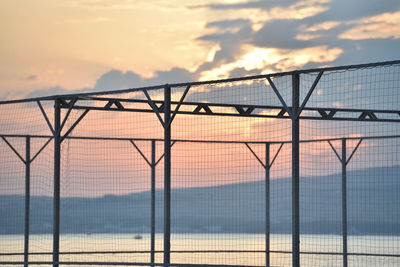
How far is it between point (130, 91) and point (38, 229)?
2026 inches

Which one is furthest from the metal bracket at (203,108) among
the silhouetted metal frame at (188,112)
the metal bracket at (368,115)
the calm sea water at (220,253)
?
the calm sea water at (220,253)

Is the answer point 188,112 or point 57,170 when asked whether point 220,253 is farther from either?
point 188,112

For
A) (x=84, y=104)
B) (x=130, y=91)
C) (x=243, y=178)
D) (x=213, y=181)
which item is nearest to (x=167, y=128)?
(x=130, y=91)

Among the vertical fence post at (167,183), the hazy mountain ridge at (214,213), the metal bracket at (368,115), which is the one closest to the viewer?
the vertical fence post at (167,183)

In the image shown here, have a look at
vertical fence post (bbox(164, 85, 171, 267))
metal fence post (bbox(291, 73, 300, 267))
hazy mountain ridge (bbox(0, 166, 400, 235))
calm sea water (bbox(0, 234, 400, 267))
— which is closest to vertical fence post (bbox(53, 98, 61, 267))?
vertical fence post (bbox(164, 85, 171, 267))

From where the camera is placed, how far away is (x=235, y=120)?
79.7 ft

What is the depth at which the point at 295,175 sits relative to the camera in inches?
615

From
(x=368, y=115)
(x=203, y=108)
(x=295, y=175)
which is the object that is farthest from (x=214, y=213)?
(x=295, y=175)

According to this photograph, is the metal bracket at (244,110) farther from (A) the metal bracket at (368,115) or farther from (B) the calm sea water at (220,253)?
(B) the calm sea water at (220,253)

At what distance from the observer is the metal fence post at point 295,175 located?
15.6 m

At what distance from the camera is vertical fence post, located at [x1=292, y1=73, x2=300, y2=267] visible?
15641 millimetres

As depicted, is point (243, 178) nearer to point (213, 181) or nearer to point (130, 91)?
point (213, 181)

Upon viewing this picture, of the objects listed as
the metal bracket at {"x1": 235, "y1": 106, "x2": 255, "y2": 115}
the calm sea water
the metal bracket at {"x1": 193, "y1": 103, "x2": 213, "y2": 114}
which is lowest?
the calm sea water

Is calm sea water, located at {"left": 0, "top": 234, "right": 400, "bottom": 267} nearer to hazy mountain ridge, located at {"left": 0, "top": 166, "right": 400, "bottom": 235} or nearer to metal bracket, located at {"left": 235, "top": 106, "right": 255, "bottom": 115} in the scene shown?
hazy mountain ridge, located at {"left": 0, "top": 166, "right": 400, "bottom": 235}
